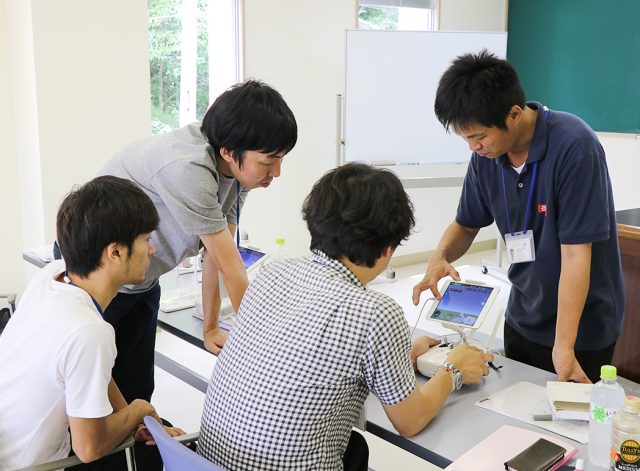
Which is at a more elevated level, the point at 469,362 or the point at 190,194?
the point at 190,194

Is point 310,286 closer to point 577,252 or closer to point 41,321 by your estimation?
point 41,321

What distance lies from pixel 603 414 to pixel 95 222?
104cm

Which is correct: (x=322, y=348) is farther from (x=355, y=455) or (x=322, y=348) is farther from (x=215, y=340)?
(x=215, y=340)

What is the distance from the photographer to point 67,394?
1.31 m

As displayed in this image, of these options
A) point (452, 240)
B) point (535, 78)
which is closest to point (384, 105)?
point (535, 78)

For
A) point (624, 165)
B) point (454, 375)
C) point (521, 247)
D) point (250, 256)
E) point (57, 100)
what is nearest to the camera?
point (454, 375)

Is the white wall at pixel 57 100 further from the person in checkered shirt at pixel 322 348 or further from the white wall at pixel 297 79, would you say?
the person in checkered shirt at pixel 322 348

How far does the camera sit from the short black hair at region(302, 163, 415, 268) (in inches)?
49.5

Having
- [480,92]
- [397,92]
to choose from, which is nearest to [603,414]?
[480,92]

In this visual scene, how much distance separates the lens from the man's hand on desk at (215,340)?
1929 millimetres

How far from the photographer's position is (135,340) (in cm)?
203

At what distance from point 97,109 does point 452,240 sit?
2163 mm

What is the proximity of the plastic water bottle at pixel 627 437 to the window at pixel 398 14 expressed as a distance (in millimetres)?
4249

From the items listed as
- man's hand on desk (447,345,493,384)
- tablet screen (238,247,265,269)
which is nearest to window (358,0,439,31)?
tablet screen (238,247,265,269)
